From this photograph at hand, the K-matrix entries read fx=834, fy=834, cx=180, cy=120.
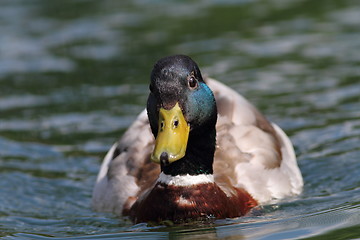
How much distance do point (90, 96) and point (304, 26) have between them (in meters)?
3.89

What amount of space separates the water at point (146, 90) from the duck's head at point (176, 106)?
2.58ft

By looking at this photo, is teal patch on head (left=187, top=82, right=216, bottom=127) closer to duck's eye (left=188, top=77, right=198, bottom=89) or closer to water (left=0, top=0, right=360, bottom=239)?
duck's eye (left=188, top=77, right=198, bottom=89)

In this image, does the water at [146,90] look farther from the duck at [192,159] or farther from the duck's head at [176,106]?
the duck's head at [176,106]

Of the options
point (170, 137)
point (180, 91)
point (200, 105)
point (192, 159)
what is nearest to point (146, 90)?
point (192, 159)

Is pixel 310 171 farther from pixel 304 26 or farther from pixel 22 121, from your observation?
pixel 304 26

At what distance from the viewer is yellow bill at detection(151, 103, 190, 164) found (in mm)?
5875

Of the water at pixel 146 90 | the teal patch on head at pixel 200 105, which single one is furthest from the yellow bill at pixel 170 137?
the water at pixel 146 90

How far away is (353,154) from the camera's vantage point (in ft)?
28.2

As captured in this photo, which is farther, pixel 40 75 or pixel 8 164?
pixel 40 75

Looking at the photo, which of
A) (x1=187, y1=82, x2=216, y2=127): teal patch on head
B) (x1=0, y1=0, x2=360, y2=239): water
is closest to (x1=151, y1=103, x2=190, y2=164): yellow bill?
(x1=187, y1=82, x2=216, y2=127): teal patch on head

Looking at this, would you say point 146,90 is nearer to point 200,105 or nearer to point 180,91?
point 200,105

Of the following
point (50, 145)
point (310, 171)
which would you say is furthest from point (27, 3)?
point (310, 171)

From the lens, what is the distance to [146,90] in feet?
36.8

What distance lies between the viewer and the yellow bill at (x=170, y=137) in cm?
588
